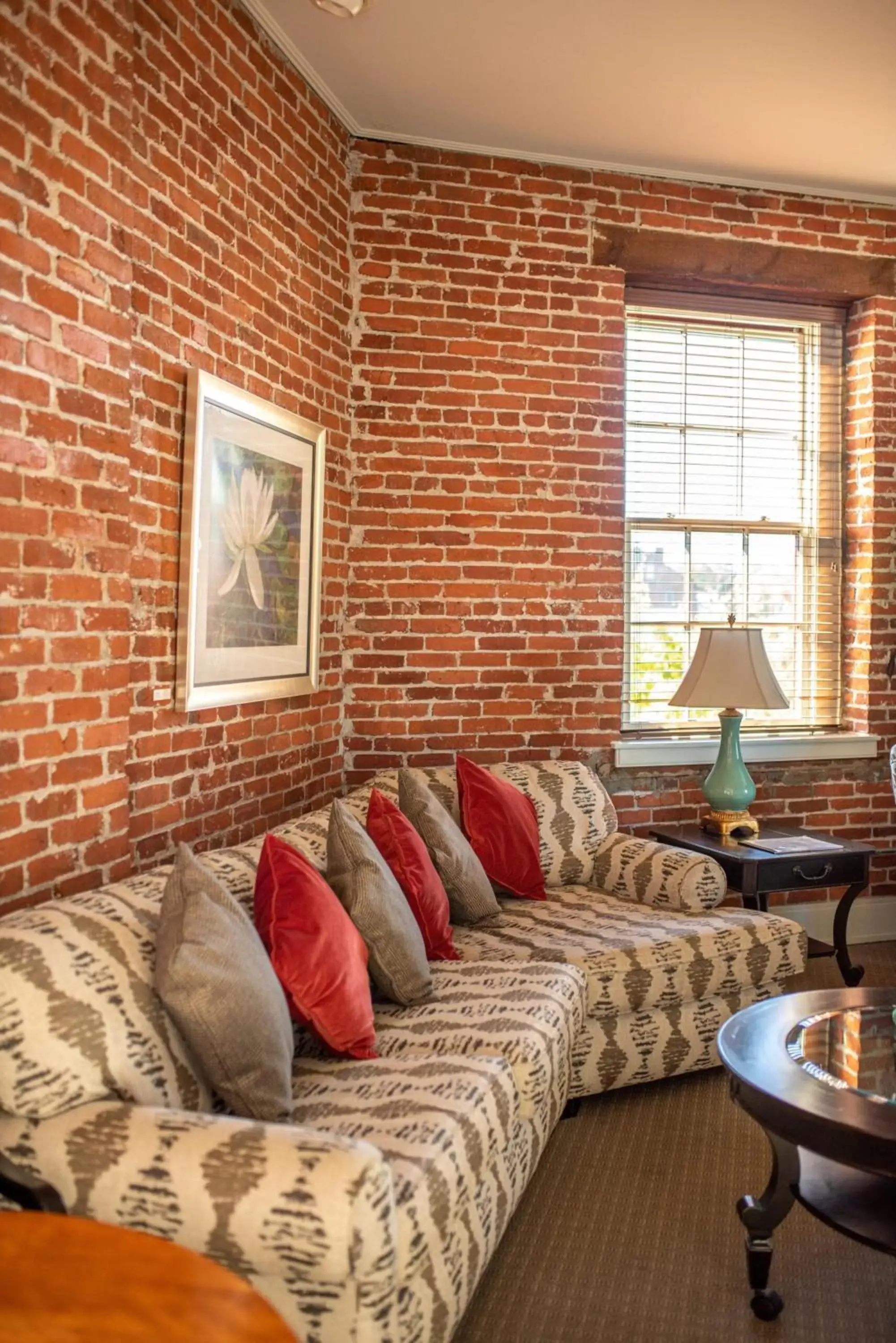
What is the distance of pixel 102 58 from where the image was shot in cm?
257

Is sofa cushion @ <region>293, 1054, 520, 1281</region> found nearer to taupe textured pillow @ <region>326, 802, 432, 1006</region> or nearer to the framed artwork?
taupe textured pillow @ <region>326, 802, 432, 1006</region>

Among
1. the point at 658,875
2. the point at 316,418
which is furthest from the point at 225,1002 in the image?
the point at 316,418

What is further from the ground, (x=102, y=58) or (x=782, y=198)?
(x=782, y=198)

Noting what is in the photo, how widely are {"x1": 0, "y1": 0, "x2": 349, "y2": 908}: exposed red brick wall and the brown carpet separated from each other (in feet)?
4.27

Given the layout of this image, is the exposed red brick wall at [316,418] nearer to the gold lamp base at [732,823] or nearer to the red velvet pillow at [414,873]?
the gold lamp base at [732,823]

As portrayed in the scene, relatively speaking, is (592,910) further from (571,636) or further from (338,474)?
(338,474)

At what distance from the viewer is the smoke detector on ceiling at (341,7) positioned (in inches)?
133

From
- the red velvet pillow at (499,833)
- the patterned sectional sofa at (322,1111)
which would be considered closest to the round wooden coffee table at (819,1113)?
the patterned sectional sofa at (322,1111)

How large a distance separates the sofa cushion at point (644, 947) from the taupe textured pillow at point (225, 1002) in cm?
122

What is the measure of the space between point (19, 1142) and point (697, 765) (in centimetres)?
359

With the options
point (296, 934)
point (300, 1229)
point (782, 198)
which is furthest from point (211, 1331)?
point (782, 198)

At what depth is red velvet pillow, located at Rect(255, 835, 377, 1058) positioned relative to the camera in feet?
8.15

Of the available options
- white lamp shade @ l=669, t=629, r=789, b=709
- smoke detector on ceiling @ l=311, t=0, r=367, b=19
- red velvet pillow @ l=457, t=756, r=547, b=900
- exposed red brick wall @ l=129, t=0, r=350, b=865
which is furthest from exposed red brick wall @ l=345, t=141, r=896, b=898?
smoke detector on ceiling @ l=311, t=0, r=367, b=19

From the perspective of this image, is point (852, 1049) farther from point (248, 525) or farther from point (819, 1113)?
point (248, 525)
